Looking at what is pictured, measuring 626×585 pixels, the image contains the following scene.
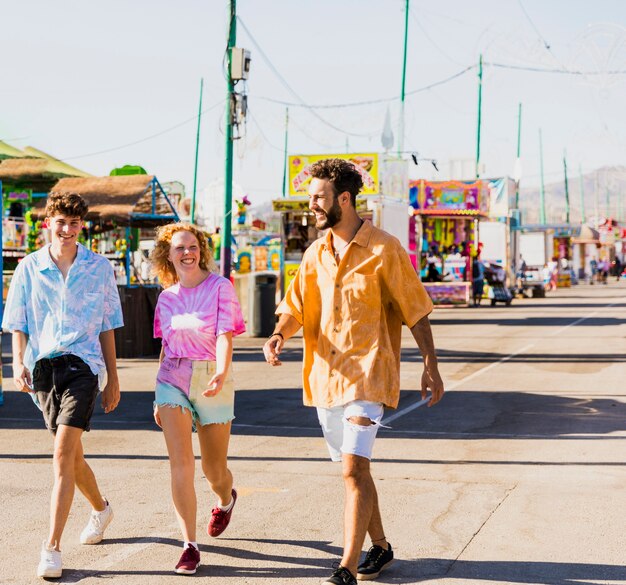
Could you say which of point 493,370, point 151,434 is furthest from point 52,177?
point 151,434

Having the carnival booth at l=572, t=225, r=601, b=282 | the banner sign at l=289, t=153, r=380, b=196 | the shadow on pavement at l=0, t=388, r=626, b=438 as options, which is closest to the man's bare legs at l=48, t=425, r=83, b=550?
the shadow on pavement at l=0, t=388, r=626, b=438

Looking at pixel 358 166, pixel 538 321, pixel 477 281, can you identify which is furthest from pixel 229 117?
pixel 477 281

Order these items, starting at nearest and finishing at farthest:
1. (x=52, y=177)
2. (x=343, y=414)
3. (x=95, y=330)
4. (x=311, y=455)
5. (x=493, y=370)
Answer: (x=343, y=414)
(x=95, y=330)
(x=311, y=455)
(x=493, y=370)
(x=52, y=177)

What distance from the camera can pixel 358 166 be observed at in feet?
96.6

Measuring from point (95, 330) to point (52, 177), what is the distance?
21736mm

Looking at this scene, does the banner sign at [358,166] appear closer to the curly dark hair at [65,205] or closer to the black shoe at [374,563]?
the curly dark hair at [65,205]

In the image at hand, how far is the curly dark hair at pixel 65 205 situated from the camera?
572 cm

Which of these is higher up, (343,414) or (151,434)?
(343,414)

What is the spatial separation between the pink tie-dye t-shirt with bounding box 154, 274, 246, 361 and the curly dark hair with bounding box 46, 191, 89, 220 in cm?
62

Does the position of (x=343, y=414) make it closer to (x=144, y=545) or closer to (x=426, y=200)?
(x=144, y=545)

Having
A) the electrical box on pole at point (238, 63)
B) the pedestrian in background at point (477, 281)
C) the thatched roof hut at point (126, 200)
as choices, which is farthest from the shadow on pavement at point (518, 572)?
the pedestrian in background at point (477, 281)

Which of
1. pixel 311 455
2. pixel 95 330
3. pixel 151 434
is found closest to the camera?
pixel 95 330

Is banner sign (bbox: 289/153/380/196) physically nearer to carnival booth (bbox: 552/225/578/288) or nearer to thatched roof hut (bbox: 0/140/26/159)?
thatched roof hut (bbox: 0/140/26/159)

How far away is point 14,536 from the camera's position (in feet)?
20.2
